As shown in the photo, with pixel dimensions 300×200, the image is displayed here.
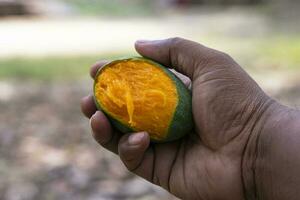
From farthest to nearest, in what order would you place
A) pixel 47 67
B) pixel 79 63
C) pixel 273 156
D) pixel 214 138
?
1. pixel 79 63
2. pixel 47 67
3. pixel 214 138
4. pixel 273 156

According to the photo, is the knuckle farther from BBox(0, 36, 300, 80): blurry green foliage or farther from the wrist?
BBox(0, 36, 300, 80): blurry green foliage

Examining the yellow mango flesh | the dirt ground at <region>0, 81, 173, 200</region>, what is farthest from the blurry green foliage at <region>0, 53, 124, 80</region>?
the yellow mango flesh

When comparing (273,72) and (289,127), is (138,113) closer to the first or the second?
(289,127)

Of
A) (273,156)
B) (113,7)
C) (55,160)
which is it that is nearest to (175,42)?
(273,156)

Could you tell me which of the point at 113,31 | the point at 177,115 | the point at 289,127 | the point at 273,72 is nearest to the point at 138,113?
the point at 177,115

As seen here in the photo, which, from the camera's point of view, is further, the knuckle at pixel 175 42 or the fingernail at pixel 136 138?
the knuckle at pixel 175 42

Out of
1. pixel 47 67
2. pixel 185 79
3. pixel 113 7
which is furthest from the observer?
pixel 113 7

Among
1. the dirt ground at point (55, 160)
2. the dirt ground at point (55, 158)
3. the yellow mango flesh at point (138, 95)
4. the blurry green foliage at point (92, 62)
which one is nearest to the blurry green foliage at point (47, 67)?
the blurry green foliage at point (92, 62)

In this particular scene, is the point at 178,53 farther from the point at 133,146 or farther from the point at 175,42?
the point at 133,146

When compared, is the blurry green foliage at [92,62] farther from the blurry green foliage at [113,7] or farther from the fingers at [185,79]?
the blurry green foliage at [113,7]
